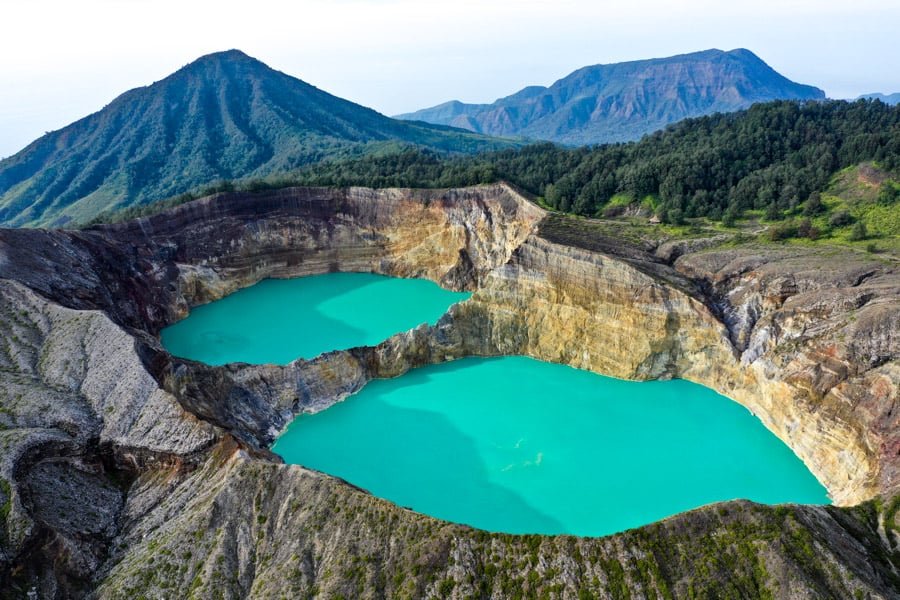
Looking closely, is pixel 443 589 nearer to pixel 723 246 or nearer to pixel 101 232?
pixel 723 246

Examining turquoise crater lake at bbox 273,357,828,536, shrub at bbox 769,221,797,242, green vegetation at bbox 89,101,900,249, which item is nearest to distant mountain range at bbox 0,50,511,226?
green vegetation at bbox 89,101,900,249

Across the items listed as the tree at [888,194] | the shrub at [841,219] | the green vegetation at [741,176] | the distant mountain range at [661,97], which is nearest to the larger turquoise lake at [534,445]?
the shrub at [841,219]

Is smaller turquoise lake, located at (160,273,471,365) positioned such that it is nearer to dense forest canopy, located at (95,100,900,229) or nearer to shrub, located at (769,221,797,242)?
dense forest canopy, located at (95,100,900,229)

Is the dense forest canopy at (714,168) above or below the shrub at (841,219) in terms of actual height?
above

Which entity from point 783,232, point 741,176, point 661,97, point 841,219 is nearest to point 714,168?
point 741,176

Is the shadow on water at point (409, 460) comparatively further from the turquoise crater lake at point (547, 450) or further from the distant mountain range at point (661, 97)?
the distant mountain range at point (661, 97)
